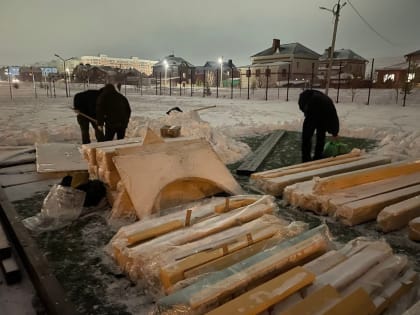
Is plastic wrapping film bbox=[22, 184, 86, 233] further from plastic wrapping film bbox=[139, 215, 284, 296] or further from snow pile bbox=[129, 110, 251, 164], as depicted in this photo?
snow pile bbox=[129, 110, 251, 164]

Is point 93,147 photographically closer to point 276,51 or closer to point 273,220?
point 273,220

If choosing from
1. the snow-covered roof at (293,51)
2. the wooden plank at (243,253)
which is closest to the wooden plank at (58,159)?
the wooden plank at (243,253)

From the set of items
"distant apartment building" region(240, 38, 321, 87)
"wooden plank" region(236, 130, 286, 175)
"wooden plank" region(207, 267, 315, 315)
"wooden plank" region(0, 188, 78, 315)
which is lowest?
"wooden plank" region(0, 188, 78, 315)

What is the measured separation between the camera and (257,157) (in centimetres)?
633

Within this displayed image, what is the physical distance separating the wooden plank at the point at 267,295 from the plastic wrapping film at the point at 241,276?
117mm

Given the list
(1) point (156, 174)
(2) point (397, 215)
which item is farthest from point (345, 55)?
(1) point (156, 174)

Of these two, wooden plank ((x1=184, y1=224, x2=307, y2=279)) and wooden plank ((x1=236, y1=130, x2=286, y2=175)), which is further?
wooden plank ((x1=236, y1=130, x2=286, y2=175))

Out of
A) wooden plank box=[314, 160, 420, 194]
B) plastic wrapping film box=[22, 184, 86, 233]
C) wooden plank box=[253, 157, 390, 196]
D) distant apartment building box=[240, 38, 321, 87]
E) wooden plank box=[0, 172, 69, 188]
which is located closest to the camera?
plastic wrapping film box=[22, 184, 86, 233]

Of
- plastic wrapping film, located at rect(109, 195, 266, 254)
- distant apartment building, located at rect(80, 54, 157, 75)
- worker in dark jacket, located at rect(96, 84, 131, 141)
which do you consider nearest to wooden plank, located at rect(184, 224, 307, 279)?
plastic wrapping film, located at rect(109, 195, 266, 254)

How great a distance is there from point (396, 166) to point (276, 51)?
44.4m

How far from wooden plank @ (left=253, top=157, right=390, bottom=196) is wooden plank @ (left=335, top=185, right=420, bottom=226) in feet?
3.15

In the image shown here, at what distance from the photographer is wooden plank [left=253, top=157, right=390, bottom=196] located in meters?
4.47

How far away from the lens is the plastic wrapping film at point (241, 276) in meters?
1.88

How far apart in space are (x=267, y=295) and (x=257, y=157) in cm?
458
